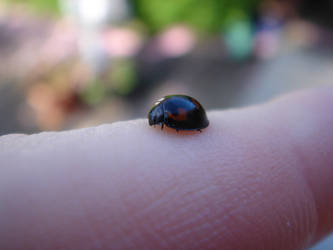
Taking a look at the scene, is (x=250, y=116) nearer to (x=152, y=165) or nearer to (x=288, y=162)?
(x=288, y=162)

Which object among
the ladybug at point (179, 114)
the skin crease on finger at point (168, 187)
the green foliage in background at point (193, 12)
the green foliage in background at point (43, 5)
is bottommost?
the skin crease on finger at point (168, 187)

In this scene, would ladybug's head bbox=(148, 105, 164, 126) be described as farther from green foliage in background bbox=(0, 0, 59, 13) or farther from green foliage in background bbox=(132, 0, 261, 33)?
green foliage in background bbox=(0, 0, 59, 13)

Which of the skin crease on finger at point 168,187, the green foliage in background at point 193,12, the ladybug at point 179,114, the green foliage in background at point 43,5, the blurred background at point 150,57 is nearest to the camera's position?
the skin crease on finger at point 168,187

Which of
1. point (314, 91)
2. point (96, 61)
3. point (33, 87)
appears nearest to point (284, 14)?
point (96, 61)

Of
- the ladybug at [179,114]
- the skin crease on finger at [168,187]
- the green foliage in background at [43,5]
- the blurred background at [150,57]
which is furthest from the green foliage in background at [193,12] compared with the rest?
the skin crease on finger at [168,187]

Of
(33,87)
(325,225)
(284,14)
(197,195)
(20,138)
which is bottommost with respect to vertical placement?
(325,225)

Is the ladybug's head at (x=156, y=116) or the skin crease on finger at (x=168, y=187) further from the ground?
the ladybug's head at (x=156, y=116)

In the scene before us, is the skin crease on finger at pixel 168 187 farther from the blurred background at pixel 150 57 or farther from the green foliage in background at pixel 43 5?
the green foliage in background at pixel 43 5
